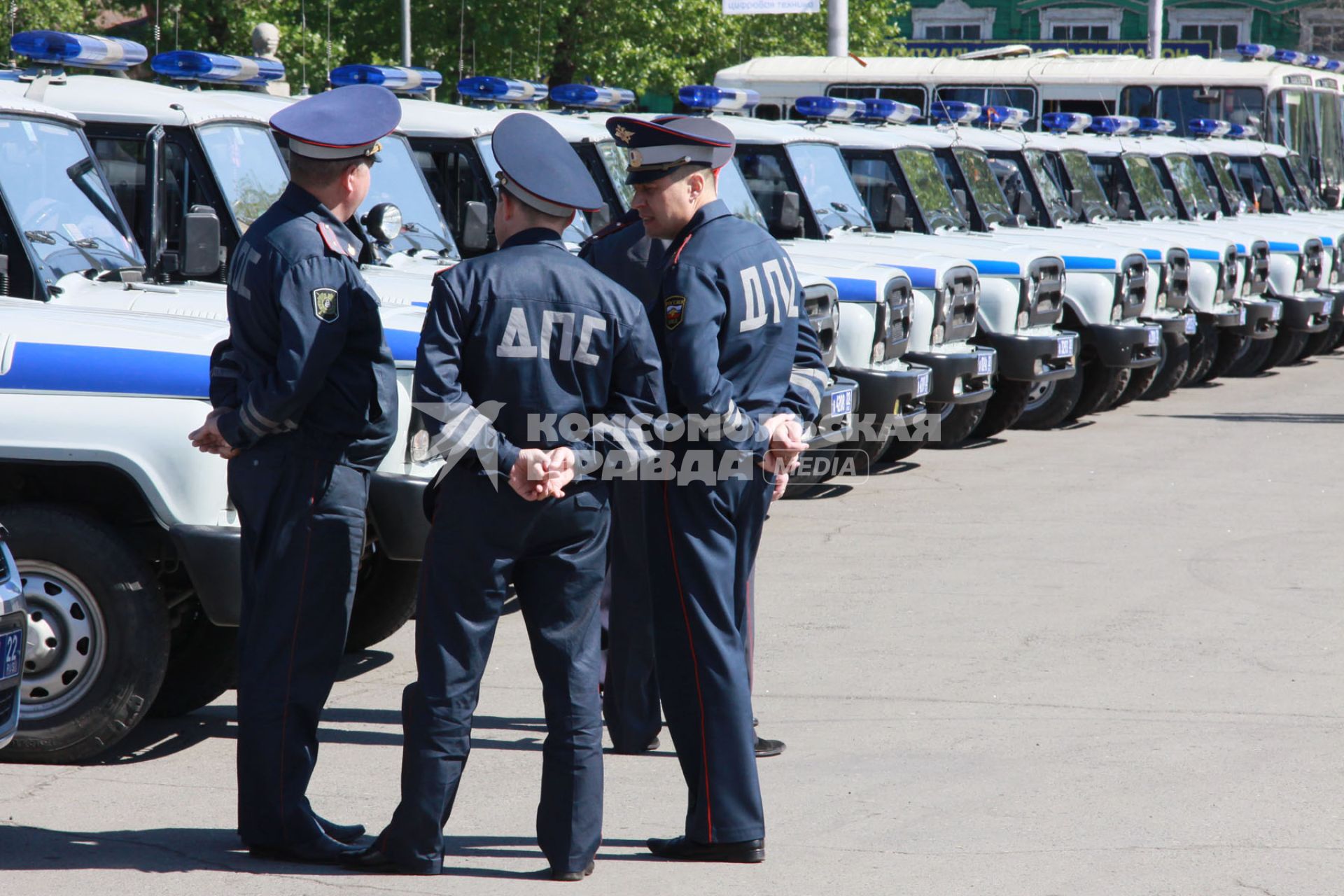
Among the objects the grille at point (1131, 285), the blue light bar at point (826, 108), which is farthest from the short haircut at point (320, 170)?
the grille at point (1131, 285)

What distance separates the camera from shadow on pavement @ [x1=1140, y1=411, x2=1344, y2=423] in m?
14.7

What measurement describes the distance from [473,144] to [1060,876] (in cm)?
645

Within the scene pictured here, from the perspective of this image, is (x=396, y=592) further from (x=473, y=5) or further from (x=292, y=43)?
(x=473, y=5)

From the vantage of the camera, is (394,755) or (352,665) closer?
(394,755)

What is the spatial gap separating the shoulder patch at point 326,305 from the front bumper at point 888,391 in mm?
5838

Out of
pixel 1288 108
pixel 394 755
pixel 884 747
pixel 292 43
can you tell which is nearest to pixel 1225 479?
pixel 884 747

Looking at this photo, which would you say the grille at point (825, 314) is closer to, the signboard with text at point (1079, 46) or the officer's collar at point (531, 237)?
the officer's collar at point (531, 237)

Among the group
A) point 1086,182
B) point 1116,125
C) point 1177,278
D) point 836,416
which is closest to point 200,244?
point 836,416

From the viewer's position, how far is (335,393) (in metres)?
4.66

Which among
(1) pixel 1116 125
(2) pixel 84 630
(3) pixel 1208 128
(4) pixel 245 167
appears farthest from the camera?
(3) pixel 1208 128

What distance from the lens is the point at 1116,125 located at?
67.1 ft

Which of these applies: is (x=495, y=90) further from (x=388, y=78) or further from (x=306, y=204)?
(x=306, y=204)

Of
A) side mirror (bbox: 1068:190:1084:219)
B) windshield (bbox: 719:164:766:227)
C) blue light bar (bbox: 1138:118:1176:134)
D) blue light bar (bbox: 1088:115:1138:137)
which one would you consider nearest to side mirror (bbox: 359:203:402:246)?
windshield (bbox: 719:164:766:227)

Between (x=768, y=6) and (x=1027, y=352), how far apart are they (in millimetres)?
13681
